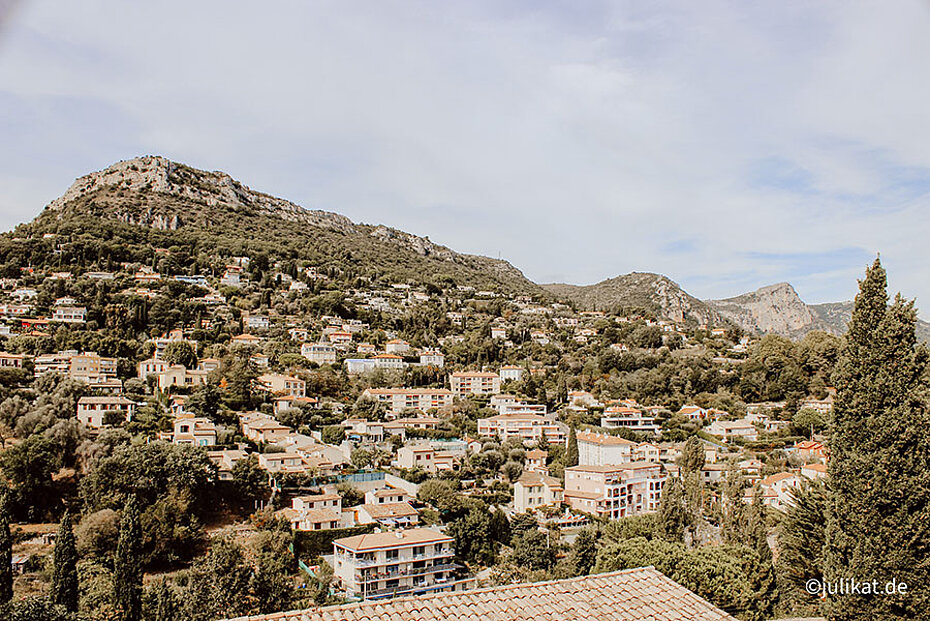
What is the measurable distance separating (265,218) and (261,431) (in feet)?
210

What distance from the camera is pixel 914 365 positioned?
6770 mm

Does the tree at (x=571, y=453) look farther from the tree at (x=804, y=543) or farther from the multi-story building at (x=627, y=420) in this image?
the tree at (x=804, y=543)

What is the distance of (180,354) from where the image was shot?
1400 inches

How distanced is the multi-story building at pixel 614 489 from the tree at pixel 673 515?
8.35 metres

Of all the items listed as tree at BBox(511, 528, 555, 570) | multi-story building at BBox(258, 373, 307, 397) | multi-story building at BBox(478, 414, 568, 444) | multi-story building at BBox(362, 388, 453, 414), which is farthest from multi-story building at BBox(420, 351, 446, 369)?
tree at BBox(511, 528, 555, 570)

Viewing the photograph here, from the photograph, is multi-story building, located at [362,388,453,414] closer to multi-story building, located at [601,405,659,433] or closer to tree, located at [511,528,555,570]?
multi-story building, located at [601,405,659,433]

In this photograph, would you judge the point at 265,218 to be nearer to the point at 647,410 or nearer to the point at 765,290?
the point at 647,410

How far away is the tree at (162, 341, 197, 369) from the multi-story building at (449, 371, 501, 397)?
15.6 meters

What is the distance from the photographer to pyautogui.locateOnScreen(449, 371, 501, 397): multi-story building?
4184 centimetres

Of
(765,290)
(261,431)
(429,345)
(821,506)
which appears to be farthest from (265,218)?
(765,290)

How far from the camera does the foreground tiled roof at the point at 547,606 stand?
16.1ft

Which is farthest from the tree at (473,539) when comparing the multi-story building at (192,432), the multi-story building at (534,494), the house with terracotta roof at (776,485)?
the multi-story building at (192,432)

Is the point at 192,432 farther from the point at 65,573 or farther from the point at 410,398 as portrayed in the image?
the point at 410,398

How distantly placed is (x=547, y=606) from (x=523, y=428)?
29.3 meters
